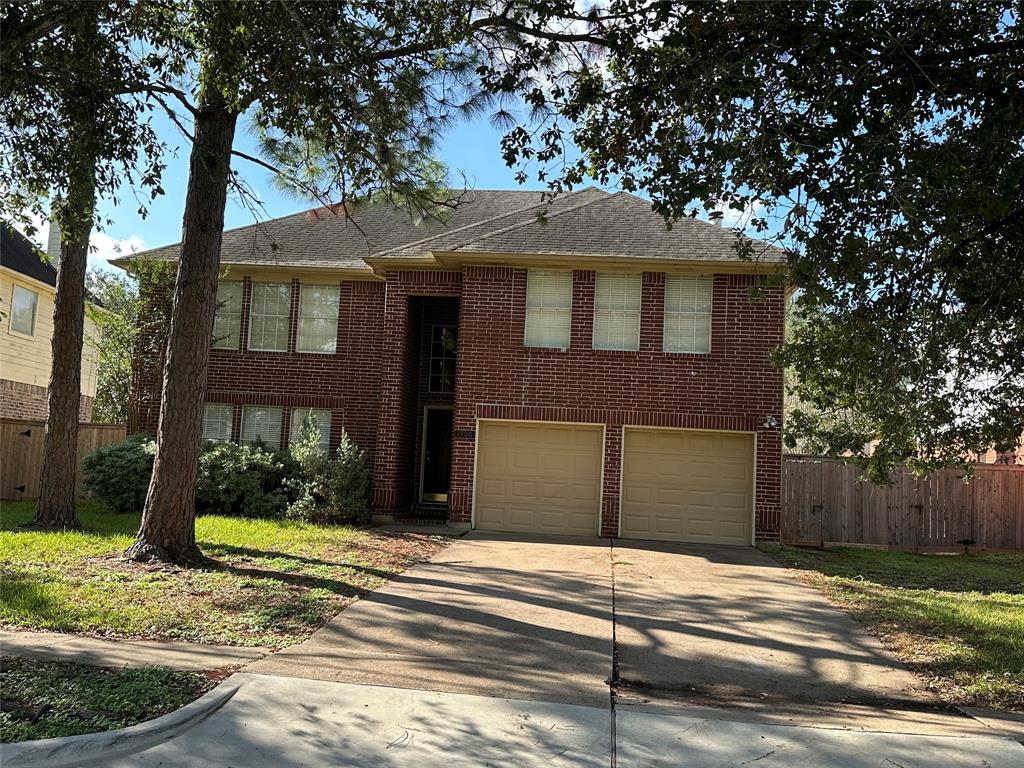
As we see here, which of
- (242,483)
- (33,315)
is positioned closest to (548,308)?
(242,483)

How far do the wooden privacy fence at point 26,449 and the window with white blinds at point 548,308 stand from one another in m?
9.05

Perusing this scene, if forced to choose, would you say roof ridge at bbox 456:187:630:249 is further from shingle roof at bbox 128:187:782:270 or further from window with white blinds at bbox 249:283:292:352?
window with white blinds at bbox 249:283:292:352

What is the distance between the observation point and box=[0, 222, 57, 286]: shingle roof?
22391 millimetres

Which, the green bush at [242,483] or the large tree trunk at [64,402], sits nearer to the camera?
the large tree trunk at [64,402]

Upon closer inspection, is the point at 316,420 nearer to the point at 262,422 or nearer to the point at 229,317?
the point at 262,422

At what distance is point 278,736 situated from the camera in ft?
15.4

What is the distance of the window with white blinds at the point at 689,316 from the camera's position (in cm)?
1491

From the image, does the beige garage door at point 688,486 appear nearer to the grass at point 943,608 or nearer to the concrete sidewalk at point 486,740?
the grass at point 943,608

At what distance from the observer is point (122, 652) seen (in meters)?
6.03

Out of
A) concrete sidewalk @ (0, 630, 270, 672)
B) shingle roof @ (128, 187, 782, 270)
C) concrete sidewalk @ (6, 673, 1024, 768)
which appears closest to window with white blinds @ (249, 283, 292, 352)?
shingle roof @ (128, 187, 782, 270)

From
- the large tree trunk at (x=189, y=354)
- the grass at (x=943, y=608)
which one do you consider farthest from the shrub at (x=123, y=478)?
the grass at (x=943, y=608)

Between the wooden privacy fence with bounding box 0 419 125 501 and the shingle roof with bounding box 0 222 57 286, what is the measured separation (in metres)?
6.78

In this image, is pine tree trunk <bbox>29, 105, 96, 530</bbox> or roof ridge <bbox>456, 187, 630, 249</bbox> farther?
roof ridge <bbox>456, 187, 630, 249</bbox>

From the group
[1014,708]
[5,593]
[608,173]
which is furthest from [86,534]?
[1014,708]
